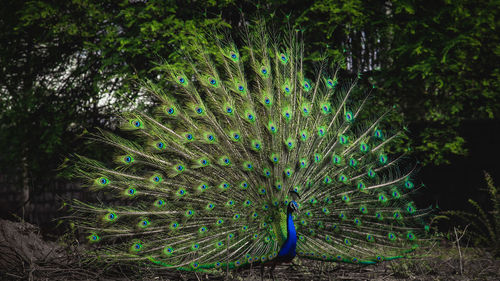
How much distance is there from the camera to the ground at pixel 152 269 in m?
4.01

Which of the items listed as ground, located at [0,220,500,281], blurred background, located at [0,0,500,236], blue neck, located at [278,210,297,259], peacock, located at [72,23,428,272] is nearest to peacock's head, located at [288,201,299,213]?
peacock, located at [72,23,428,272]

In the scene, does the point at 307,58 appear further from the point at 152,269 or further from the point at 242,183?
the point at 152,269

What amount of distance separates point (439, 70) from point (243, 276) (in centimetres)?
436

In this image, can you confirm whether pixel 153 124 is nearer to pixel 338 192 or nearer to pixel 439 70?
pixel 338 192

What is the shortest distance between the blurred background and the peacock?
4.52 feet

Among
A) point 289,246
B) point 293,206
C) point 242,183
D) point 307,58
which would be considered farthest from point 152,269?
point 307,58

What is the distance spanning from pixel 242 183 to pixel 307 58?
251 centimetres

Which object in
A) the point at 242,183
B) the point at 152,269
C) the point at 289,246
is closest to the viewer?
the point at 289,246

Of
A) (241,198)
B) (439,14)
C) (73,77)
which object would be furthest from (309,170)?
(73,77)

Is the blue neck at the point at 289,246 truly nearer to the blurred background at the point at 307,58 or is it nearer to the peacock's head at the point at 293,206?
the peacock's head at the point at 293,206

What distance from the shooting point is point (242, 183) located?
4227 millimetres

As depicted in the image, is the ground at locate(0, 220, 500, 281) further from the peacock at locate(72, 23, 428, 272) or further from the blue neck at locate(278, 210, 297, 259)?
the blue neck at locate(278, 210, 297, 259)

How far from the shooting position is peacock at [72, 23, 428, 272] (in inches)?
159

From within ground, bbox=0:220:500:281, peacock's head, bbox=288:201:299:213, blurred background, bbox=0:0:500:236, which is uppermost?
blurred background, bbox=0:0:500:236
